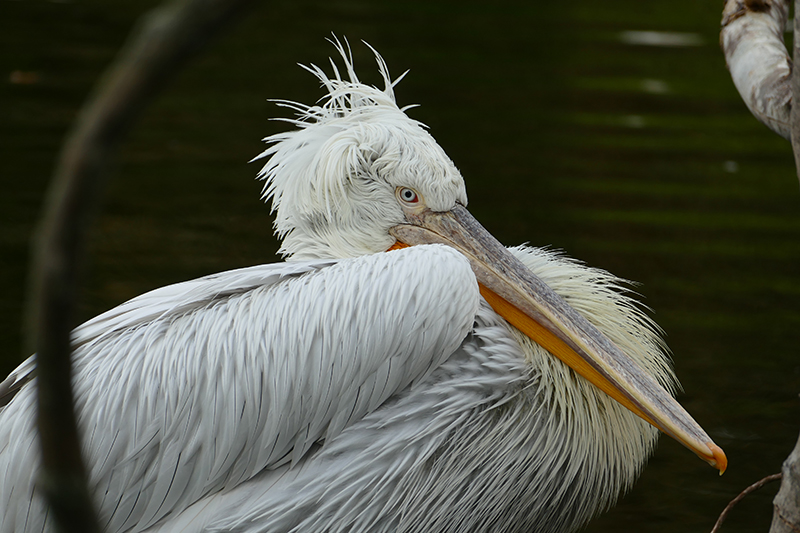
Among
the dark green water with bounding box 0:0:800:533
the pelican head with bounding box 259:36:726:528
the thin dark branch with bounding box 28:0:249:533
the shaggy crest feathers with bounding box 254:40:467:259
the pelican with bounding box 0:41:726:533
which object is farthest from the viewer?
the dark green water with bounding box 0:0:800:533

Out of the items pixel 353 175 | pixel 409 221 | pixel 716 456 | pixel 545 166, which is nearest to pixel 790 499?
pixel 716 456

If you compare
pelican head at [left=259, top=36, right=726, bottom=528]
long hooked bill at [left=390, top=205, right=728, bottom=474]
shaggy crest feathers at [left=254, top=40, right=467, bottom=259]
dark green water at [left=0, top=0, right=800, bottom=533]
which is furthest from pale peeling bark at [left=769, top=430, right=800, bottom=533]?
dark green water at [left=0, top=0, right=800, bottom=533]

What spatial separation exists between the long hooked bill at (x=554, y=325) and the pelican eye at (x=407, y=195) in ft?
0.16

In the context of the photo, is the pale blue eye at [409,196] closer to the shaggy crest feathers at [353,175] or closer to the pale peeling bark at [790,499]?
the shaggy crest feathers at [353,175]

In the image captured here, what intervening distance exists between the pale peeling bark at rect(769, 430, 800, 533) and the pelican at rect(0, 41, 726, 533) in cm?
63

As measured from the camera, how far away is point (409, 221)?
9.27 feet

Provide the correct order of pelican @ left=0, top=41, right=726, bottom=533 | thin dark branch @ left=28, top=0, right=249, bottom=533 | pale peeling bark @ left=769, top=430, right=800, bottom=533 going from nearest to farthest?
thin dark branch @ left=28, top=0, right=249, bottom=533
pale peeling bark @ left=769, top=430, right=800, bottom=533
pelican @ left=0, top=41, right=726, bottom=533

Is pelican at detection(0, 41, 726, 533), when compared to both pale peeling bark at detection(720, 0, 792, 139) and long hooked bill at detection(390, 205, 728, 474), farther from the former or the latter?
pale peeling bark at detection(720, 0, 792, 139)

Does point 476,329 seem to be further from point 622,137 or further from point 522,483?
point 622,137

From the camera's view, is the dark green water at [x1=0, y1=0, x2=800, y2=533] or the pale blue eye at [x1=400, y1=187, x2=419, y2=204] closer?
the pale blue eye at [x1=400, y1=187, x2=419, y2=204]

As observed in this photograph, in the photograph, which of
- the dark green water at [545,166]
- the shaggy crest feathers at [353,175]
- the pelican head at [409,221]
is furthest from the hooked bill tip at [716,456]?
the dark green water at [545,166]

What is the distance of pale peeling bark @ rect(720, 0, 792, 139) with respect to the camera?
2.12m

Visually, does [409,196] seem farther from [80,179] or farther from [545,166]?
[545,166]

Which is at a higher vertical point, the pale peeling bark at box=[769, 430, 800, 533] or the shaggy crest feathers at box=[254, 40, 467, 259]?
the shaggy crest feathers at box=[254, 40, 467, 259]
